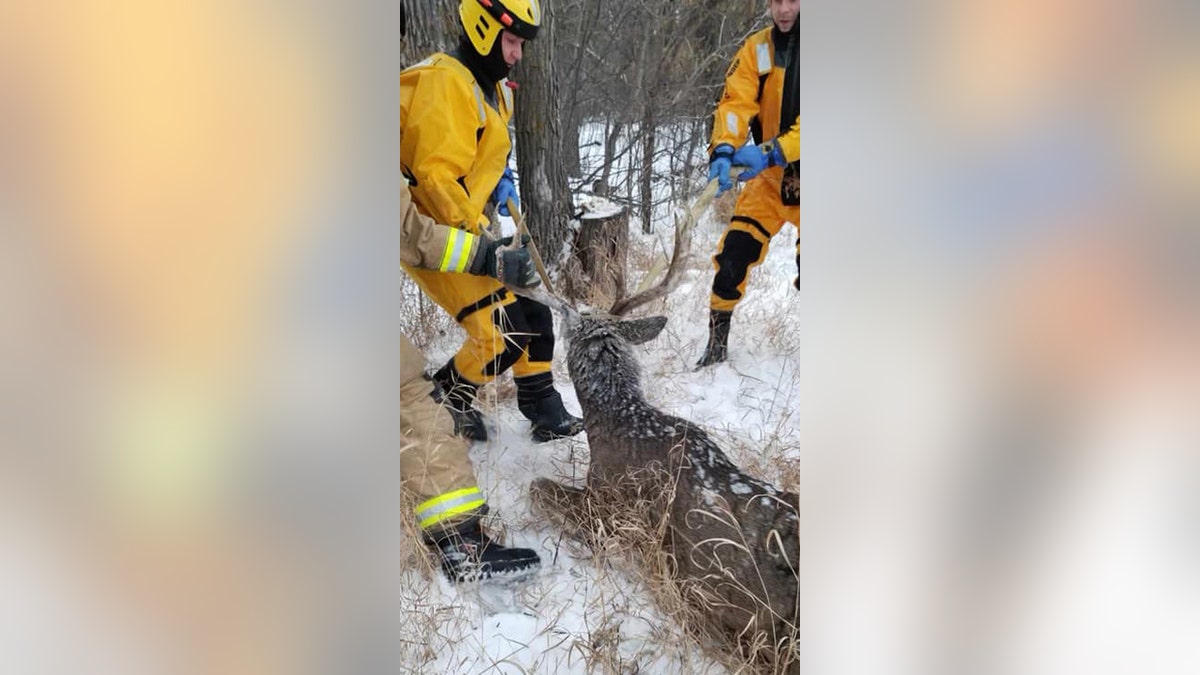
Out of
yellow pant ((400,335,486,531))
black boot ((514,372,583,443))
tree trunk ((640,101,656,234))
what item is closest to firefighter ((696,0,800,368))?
tree trunk ((640,101,656,234))

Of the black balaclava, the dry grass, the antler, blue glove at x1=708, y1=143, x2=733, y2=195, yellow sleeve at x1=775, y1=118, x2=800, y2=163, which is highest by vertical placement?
the black balaclava

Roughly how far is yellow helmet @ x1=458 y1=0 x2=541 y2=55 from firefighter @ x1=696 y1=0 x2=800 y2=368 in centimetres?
38

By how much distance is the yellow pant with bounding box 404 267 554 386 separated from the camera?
132 cm

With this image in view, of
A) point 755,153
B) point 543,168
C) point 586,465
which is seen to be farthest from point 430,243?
point 755,153

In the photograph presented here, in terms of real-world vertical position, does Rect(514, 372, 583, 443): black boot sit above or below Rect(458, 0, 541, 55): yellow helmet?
below

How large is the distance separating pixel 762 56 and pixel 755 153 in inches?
6.9

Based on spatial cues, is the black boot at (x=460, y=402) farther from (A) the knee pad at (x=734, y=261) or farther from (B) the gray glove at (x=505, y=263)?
(A) the knee pad at (x=734, y=261)

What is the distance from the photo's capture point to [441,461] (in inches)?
50.1
